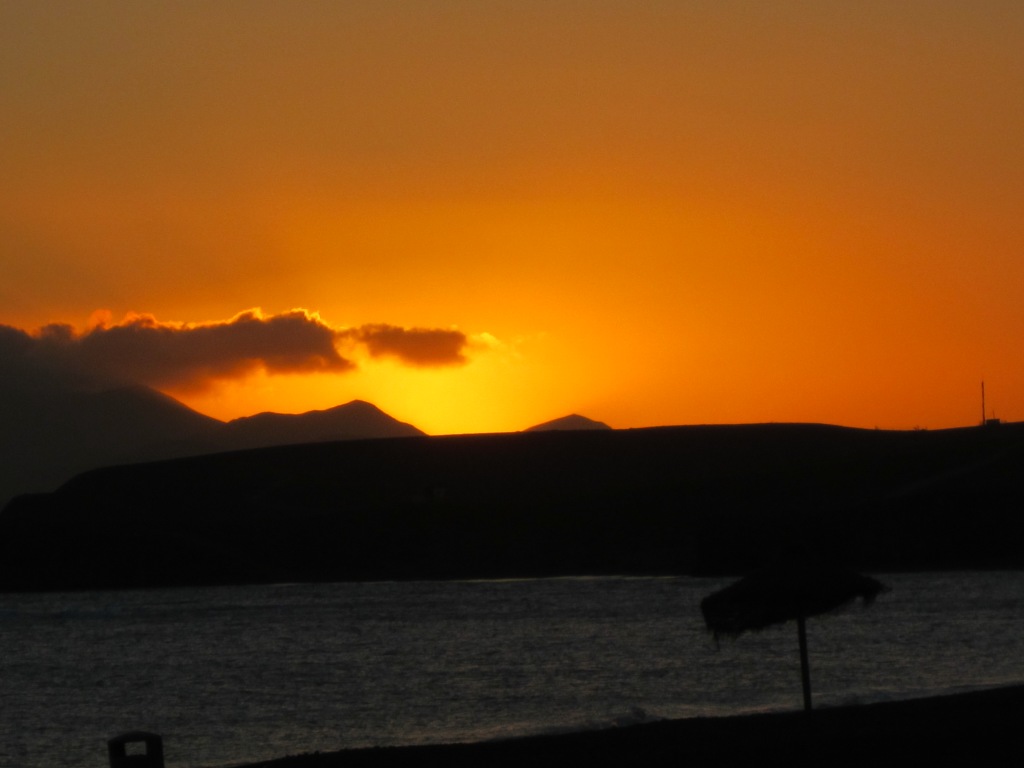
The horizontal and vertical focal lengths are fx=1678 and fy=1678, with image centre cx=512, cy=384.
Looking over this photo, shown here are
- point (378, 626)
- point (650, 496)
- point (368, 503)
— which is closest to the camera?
point (378, 626)

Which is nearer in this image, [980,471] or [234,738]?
[234,738]

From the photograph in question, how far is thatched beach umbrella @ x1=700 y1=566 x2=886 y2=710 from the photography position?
21.4m

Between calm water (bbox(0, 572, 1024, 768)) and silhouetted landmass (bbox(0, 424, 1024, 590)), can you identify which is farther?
silhouetted landmass (bbox(0, 424, 1024, 590))

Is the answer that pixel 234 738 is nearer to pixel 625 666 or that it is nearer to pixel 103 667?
pixel 625 666

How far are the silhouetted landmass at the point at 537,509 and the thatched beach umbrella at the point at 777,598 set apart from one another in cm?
6413

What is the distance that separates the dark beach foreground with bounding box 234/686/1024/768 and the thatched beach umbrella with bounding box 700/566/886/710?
1324 millimetres

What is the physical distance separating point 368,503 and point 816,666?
87402mm

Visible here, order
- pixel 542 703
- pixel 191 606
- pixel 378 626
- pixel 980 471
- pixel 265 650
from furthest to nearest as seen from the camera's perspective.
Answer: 1. pixel 980 471
2. pixel 191 606
3. pixel 378 626
4. pixel 265 650
5. pixel 542 703

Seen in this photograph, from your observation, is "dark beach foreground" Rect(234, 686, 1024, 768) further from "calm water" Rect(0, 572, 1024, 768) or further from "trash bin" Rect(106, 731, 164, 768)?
"calm water" Rect(0, 572, 1024, 768)

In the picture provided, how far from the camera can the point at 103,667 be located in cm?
4425

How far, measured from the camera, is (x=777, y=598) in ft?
70.2

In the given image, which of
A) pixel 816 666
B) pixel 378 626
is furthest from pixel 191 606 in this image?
pixel 816 666

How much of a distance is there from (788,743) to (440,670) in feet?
66.2

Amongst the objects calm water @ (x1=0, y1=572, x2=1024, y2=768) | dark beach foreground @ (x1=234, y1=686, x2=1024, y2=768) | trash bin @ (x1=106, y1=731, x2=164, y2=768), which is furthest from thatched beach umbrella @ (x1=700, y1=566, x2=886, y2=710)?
trash bin @ (x1=106, y1=731, x2=164, y2=768)
